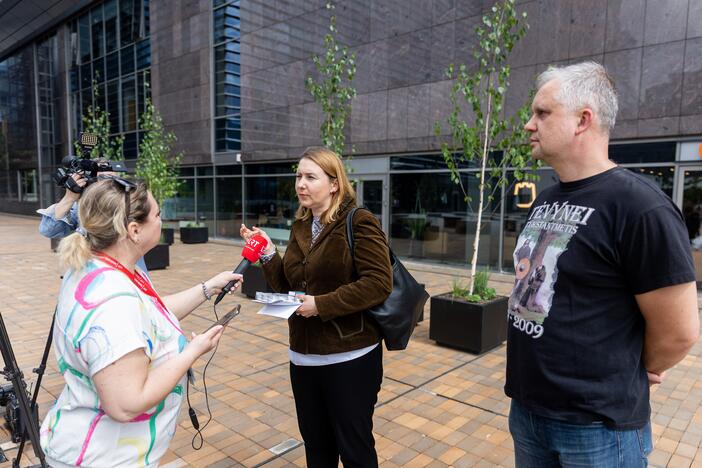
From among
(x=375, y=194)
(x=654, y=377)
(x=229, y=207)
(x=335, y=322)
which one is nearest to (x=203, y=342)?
(x=335, y=322)

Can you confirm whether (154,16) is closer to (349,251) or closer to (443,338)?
(443,338)

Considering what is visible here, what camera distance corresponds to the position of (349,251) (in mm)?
2240

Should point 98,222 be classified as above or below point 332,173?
below

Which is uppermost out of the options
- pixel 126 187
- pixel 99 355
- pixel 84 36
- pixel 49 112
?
pixel 84 36

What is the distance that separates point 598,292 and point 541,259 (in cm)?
20

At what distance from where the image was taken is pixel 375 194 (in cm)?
1250

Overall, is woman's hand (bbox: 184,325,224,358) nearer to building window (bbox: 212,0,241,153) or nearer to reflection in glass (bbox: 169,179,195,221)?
building window (bbox: 212,0,241,153)

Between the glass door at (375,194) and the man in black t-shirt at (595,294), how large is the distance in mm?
10573

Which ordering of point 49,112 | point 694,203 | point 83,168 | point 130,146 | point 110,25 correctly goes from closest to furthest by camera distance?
point 83,168
point 694,203
point 130,146
point 110,25
point 49,112

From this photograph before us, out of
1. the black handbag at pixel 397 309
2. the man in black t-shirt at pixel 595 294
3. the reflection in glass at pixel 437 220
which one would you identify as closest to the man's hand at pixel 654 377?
the man in black t-shirt at pixel 595 294

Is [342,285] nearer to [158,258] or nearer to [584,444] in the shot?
[584,444]

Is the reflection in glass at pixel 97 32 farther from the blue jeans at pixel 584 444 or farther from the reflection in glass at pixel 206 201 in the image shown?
the blue jeans at pixel 584 444

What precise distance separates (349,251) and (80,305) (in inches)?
45.1

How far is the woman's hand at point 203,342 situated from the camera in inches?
62.2
